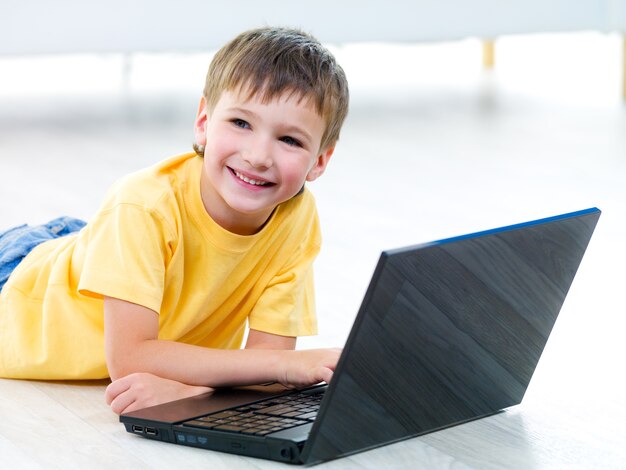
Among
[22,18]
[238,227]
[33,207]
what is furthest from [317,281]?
[22,18]

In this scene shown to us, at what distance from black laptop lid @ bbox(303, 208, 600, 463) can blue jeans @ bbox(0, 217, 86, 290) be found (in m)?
0.50

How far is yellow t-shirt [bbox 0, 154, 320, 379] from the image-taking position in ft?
3.32

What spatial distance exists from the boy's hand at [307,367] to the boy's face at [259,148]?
138mm

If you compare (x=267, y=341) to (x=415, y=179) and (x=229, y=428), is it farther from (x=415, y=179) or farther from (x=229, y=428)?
(x=415, y=179)

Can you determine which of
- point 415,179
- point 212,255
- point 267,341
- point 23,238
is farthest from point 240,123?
point 415,179

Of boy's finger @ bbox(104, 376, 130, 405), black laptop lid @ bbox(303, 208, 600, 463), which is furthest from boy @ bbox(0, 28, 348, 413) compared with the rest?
black laptop lid @ bbox(303, 208, 600, 463)

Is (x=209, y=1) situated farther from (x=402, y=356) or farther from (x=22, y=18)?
(x=402, y=356)

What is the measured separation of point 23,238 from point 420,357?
0.56m

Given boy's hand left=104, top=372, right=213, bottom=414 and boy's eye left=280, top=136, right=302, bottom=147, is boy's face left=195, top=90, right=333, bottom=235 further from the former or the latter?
boy's hand left=104, top=372, right=213, bottom=414

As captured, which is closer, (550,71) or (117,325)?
(117,325)

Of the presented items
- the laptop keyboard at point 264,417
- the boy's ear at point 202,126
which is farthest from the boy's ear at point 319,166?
the laptop keyboard at point 264,417

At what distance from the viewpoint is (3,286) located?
120 cm

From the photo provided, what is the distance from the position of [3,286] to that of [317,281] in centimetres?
45

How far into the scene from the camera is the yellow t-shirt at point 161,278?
1011mm
